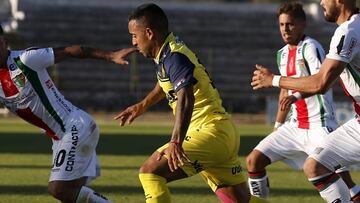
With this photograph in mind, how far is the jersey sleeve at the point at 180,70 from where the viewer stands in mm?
Result: 8406

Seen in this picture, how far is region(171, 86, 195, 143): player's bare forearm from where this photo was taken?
830 centimetres

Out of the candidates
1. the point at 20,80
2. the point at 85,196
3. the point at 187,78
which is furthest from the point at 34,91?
the point at 187,78

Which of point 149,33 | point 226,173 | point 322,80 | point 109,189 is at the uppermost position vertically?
point 149,33

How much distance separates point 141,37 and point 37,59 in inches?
54.1

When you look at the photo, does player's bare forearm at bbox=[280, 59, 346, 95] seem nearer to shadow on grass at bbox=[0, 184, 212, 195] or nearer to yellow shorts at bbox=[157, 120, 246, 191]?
yellow shorts at bbox=[157, 120, 246, 191]

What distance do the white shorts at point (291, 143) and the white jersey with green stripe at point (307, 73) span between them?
101mm

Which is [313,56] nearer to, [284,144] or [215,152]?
[284,144]

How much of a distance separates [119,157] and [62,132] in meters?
11.0

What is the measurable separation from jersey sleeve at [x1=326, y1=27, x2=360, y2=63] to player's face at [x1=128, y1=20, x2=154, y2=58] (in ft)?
5.28

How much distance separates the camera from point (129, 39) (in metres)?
46.5

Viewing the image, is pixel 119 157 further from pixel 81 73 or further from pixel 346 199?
pixel 81 73

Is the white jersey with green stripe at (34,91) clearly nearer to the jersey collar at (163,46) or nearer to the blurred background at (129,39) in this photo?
the jersey collar at (163,46)

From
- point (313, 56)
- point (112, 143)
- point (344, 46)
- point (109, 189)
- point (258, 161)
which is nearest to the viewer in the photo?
point (344, 46)

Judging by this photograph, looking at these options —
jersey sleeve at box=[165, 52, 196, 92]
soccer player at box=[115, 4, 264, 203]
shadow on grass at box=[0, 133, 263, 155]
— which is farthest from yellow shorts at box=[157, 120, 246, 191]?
shadow on grass at box=[0, 133, 263, 155]
